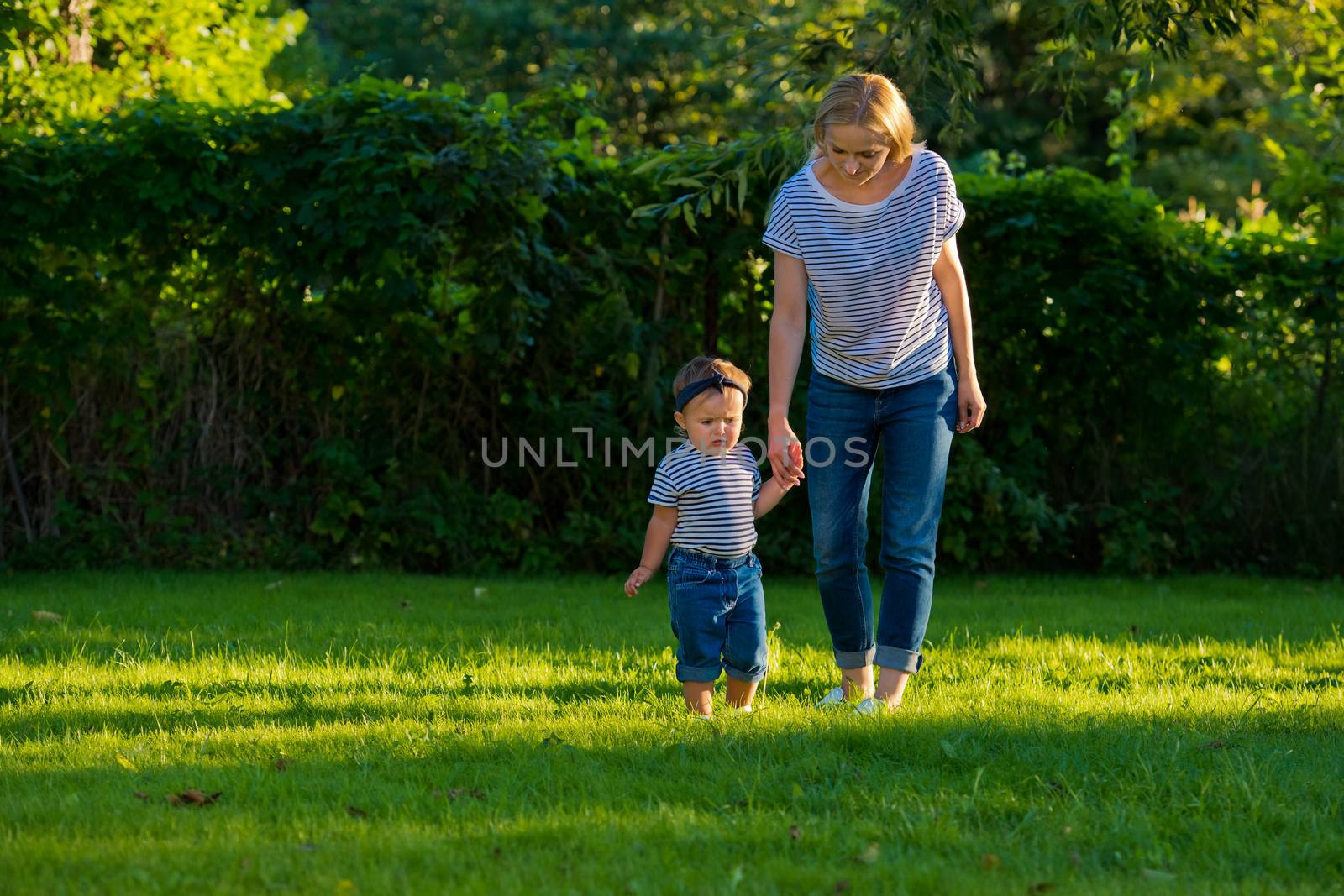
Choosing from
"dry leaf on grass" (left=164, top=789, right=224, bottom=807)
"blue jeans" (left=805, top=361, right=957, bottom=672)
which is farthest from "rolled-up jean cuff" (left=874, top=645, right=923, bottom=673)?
"dry leaf on grass" (left=164, top=789, right=224, bottom=807)

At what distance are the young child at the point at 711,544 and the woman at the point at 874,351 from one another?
0.22 metres

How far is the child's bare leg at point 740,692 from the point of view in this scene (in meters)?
4.57

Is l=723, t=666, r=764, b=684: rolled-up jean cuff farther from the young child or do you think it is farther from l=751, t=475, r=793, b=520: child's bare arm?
l=751, t=475, r=793, b=520: child's bare arm

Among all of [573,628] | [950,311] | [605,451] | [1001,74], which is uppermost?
[1001,74]

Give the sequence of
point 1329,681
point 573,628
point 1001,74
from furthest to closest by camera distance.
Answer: point 1001,74, point 573,628, point 1329,681

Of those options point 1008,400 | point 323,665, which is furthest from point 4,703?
point 1008,400

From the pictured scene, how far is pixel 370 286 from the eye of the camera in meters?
7.83

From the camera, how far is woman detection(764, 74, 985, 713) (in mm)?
4316

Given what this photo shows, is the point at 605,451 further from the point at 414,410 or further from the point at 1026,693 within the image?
the point at 1026,693

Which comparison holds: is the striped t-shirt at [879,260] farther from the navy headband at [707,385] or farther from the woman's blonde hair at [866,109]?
the navy headband at [707,385]

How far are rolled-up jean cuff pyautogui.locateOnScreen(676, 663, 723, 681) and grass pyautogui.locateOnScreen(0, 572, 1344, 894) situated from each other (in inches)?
4.4

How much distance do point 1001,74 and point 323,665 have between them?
2310 centimetres

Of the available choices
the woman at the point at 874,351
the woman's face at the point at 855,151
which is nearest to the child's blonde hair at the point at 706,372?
the woman at the point at 874,351

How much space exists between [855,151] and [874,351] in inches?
23.8
